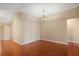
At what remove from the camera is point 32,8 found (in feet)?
6.38

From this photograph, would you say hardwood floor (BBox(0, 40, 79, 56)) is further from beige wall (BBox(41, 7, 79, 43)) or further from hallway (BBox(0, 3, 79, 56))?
beige wall (BBox(41, 7, 79, 43))

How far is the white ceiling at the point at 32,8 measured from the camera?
1908 millimetres

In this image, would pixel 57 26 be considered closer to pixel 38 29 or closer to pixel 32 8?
pixel 38 29

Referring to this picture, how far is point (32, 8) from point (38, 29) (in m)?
0.40

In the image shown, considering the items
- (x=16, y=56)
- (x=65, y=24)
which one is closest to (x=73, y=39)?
(x=65, y=24)

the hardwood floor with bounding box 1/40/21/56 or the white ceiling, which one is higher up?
the white ceiling

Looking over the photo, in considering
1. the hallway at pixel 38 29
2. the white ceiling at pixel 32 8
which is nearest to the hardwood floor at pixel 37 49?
the hallway at pixel 38 29

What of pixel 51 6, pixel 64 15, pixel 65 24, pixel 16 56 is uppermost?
pixel 51 6

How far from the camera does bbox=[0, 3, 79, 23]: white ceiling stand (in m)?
1.91

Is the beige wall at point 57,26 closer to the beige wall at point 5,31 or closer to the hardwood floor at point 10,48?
the hardwood floor at point 10,48

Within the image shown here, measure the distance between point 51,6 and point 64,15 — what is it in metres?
0.29

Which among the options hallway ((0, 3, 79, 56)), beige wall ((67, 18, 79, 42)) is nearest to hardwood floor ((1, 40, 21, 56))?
hallway ((0, 3, 79, 56))

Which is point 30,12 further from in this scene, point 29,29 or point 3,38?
point 3,38

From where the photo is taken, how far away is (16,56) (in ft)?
6.36
